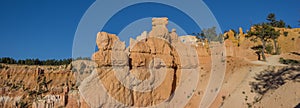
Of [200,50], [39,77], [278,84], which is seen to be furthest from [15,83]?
[278,84]

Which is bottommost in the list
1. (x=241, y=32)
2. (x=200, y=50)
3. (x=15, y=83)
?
(x=15, y=83)

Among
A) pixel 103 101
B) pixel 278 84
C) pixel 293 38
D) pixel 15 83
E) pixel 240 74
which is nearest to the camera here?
pixel 103 101

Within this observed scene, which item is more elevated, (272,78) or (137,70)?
(137,70)

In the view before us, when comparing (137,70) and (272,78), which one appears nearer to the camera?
(137,70)

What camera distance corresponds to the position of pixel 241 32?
209 ft

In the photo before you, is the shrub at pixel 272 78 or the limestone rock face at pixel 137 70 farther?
the shrub at pixel 272 78

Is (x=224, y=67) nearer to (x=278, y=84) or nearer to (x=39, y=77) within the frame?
(x=278, y=84)

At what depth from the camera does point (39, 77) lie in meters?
59.5

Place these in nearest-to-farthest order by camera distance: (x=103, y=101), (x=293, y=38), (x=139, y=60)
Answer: (x=103, y=101) → (x=139, y=60) → (x=293, y=38)

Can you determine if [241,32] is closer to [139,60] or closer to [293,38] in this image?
[293,38]

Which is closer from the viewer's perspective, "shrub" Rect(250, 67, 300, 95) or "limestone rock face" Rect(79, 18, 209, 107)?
"limestone rock face" Rect(79, 18, 209, 107)

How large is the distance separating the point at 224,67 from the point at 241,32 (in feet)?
115

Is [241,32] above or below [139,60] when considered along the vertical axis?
above

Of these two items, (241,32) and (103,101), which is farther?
(241,32)
